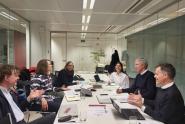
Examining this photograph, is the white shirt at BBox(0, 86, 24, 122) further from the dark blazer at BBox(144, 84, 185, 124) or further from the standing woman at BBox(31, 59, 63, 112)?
the dark blazer at BBox(144, 84, 185, 124)

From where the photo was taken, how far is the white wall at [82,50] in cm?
1195

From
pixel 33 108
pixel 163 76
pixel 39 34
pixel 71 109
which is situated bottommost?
pixel 33 108

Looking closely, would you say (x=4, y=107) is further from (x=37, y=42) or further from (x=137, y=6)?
(x=37, y=42)

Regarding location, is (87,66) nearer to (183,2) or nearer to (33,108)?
(183,2)

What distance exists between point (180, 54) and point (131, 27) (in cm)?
485

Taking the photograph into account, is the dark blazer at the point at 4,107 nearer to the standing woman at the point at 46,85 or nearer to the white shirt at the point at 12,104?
the white shirt at the point at 12,104

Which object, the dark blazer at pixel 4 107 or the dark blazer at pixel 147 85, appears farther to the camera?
the dark blazer at pixel 147 85

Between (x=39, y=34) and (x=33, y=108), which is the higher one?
(x=39, y=34)

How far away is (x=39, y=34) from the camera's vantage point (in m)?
9.55

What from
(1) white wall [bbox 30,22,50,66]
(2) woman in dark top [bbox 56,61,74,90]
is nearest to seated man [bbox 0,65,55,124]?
(2) woman in dark top [bbox 56,61,74,90]

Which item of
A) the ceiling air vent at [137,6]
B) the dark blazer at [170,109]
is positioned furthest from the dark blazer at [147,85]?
the ceiling air vent at [137,6]

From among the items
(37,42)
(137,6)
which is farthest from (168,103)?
(37,42)

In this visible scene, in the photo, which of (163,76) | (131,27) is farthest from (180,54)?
(131,27)

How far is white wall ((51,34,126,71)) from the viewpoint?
39.2 feet
